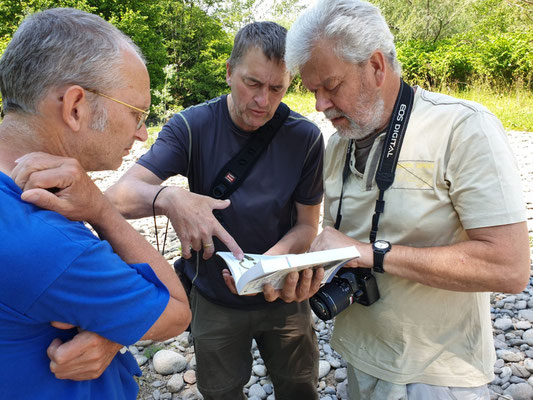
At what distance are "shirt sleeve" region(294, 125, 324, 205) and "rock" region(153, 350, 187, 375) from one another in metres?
2.02

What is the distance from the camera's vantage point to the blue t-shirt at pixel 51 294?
1.08 m

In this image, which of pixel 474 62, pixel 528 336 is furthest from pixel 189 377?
pixel 474 62

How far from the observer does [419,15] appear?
71.3 ft

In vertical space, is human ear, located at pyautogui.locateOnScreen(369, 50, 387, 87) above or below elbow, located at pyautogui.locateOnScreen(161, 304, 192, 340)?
above

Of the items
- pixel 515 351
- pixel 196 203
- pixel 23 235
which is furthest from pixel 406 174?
pixel 515 351

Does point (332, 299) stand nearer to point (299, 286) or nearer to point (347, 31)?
point (299, 286)

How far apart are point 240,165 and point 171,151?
39 cm

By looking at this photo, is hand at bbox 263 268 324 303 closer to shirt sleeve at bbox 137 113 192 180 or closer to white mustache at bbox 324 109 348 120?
white mustache at bbox 324 109 348 120

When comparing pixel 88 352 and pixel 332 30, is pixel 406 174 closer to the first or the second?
pixel 332 30

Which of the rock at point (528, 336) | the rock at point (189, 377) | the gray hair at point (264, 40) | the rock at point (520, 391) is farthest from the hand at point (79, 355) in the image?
the rock at point (528, 336)

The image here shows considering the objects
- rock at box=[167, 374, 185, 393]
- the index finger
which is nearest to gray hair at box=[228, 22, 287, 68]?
the index finger

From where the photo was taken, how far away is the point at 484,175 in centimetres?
158

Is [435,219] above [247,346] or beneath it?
above

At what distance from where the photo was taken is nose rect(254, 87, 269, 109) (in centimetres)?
236
